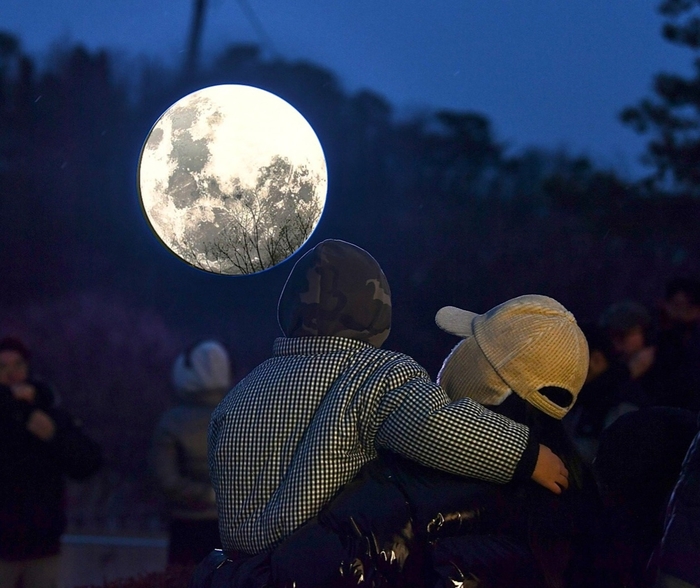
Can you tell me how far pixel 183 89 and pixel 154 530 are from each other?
28.7ft

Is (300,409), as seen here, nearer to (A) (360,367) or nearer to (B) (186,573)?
(A) (360,367)

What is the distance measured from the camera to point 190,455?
18.5 ft

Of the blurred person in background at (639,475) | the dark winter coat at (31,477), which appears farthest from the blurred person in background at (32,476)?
the blurred person in background at (639,475)

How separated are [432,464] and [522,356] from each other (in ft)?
1.33

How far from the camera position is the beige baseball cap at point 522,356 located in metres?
2.51

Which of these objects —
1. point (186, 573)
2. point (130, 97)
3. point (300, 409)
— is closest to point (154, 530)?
point (186, 573)

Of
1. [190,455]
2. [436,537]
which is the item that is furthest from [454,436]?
[190,455]

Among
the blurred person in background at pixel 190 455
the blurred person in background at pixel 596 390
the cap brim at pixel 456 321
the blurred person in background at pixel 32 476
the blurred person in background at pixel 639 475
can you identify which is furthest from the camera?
the blurred person in background at pixel 190 455

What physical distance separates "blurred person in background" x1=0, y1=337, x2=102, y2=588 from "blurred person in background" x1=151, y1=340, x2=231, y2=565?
2.00 feet

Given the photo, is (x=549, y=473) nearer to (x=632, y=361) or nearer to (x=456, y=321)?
(x=456, y=321)

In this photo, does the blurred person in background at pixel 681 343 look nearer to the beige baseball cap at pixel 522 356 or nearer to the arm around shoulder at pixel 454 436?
the beige baseball cap at pixel 522 356

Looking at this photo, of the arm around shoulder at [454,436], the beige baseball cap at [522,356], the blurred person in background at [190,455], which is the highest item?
the beige baseball cap at [522,356]

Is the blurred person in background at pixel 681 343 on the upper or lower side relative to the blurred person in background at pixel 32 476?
upper

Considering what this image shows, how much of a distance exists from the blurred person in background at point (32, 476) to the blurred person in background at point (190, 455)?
609 millimetres
